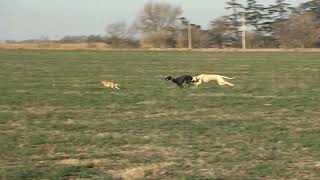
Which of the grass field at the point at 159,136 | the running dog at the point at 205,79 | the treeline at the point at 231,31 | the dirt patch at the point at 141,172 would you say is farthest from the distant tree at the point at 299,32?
the dirt patch at the point at 141,172

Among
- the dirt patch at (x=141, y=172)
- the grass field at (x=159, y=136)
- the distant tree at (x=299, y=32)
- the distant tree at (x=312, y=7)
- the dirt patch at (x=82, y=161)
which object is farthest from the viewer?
the distant tree at (x=312, y=7)

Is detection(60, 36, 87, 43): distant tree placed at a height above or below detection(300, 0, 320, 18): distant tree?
below

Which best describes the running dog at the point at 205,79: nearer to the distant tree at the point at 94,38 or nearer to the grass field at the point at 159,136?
the grass field at the point at 159,136

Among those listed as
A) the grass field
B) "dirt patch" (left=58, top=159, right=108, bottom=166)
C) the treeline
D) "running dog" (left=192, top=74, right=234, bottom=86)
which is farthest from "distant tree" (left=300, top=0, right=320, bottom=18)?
"dirt patch" (left=58, top=159, right=108, bottom=166)

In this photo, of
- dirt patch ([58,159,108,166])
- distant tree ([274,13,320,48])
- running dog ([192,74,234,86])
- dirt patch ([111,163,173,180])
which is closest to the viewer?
dirt patch ([111,163,173,180])

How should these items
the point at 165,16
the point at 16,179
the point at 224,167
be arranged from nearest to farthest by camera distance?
the point at 16,179
the point at 224,167
the point at 165,16

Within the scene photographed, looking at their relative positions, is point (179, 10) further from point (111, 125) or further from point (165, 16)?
point (111, 125)

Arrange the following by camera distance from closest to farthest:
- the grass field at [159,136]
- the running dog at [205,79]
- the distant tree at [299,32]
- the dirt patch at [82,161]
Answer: the grass field at [159,136] < the dirt patch at [82,161] < the running dog at [205,79] < the distant tree at [299,32]

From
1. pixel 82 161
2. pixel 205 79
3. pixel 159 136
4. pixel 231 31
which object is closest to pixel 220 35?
pixel 231 31

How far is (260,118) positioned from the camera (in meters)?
10.9

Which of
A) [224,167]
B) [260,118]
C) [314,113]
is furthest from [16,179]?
[314,113]

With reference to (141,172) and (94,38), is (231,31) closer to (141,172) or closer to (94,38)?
(94,38)

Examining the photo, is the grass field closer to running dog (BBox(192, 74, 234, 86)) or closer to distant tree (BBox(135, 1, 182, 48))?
running dog (BBox(192, 74, 234, 86))

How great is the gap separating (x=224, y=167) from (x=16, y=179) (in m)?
2.37
